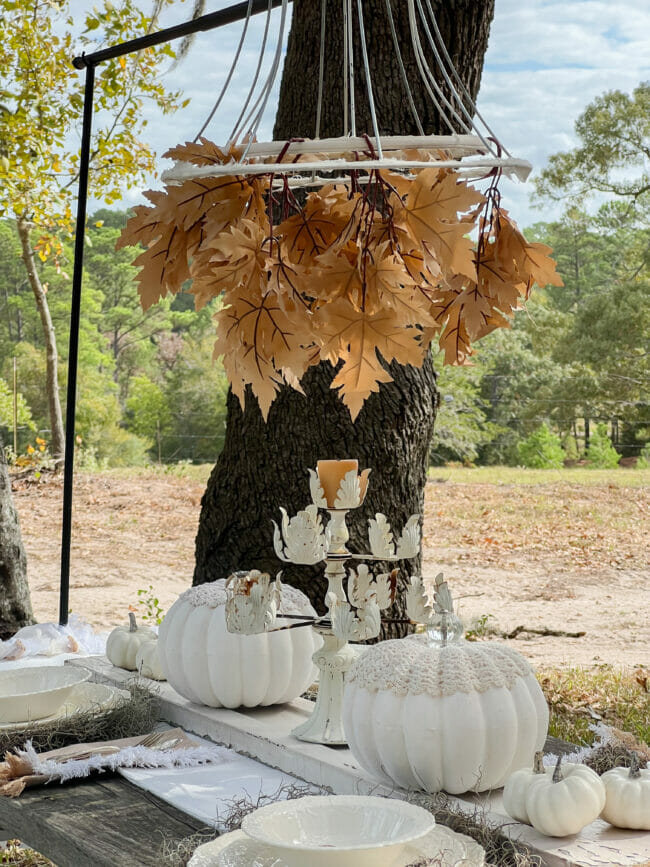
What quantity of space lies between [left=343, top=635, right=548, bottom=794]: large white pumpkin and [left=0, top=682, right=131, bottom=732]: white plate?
0.50m

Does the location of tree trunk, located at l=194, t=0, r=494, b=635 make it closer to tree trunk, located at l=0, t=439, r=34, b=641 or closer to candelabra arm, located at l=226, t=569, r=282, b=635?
tree trunk, located at l=0, t=439, r=34, b=641

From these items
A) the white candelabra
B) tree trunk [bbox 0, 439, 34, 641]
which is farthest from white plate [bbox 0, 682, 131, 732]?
tree trunk [bbox 0, 439, 34, 641]

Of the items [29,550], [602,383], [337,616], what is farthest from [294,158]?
[602,383]

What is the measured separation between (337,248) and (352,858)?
0.59 metres

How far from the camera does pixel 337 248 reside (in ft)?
3.16

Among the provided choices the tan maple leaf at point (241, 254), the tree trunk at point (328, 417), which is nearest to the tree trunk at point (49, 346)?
the tree trunk at point (328, 417)

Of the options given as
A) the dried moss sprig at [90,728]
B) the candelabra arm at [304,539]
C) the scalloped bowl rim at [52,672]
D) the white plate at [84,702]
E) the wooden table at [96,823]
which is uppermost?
the candelabra arm at [304,539]

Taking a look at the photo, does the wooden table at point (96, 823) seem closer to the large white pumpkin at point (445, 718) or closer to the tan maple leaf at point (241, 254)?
the large white pumpkin at point (445, 718)

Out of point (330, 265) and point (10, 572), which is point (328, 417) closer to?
point (10, 572)

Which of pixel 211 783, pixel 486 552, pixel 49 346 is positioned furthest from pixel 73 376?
pixel 49 346

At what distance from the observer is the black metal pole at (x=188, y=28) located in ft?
6.86

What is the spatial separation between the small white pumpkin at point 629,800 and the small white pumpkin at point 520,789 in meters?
0.08

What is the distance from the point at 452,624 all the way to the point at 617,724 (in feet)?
6.14

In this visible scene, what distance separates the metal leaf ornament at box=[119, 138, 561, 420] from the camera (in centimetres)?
100
